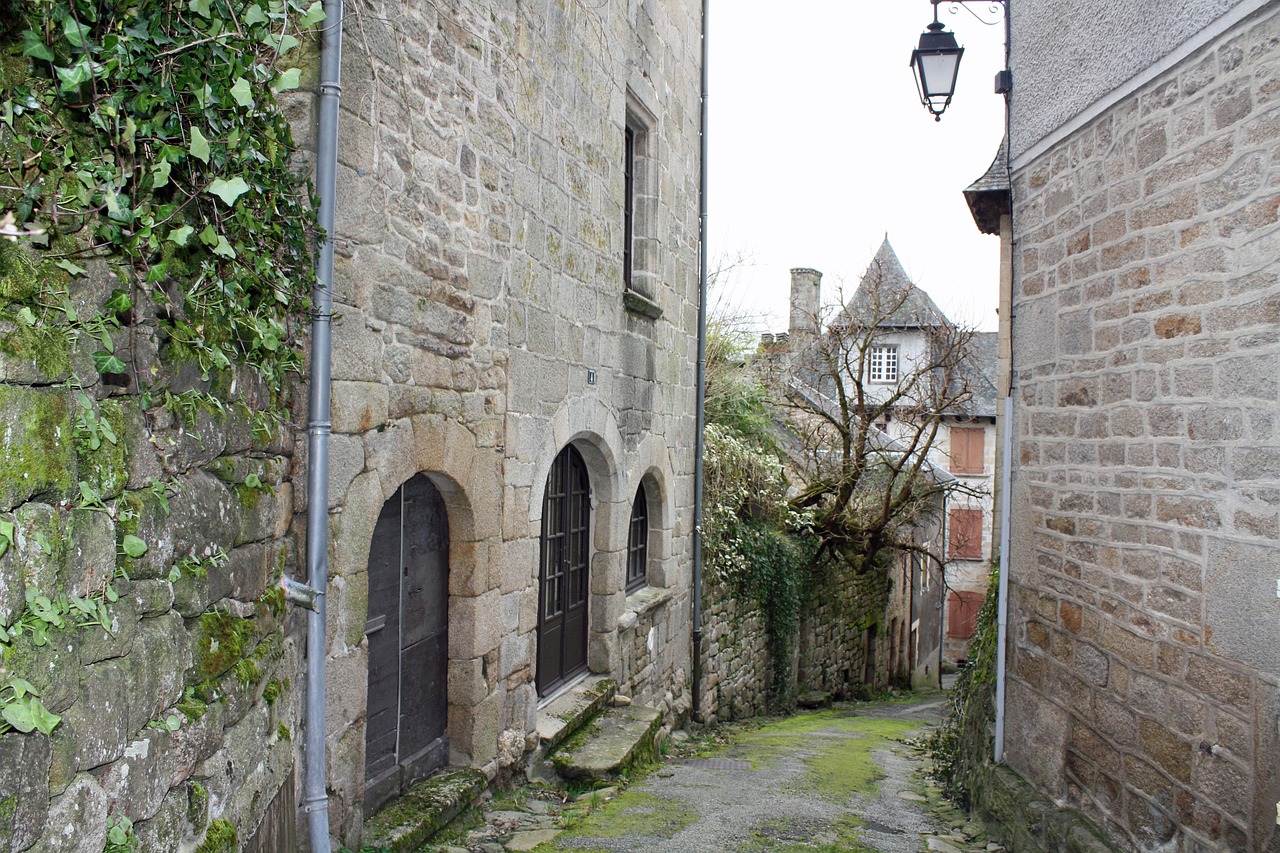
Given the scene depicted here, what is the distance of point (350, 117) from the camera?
395cm

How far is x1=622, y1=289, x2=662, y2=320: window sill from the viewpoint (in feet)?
24.1

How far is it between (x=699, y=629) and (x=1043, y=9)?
6.09 meters

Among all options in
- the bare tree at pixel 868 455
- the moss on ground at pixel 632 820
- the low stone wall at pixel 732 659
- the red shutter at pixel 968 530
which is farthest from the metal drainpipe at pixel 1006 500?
the red shutter at pixel 968 530

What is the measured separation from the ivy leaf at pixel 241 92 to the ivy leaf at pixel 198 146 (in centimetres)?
23

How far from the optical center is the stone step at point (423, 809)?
4316mm

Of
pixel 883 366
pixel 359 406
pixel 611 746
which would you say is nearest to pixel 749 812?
pixel 611 746

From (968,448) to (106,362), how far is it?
23974 millimetres

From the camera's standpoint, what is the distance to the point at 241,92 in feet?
8.38

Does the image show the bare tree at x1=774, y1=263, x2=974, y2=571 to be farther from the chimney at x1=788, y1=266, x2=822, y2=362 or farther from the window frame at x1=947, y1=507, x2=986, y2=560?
the window frame at x1=947, y1=507, x2=986, y2=560

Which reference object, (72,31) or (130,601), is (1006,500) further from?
(72,31)

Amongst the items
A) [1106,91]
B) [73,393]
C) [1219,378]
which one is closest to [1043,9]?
[1106,91]

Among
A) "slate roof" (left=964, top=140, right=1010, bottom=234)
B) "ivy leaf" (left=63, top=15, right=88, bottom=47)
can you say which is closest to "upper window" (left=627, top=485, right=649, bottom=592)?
"slate roof" (left=964, top=140, right=1010, bottom=234)

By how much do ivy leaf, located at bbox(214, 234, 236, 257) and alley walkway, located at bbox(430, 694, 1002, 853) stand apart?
10.6ft

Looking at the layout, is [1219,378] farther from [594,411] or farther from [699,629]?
[699,629]
